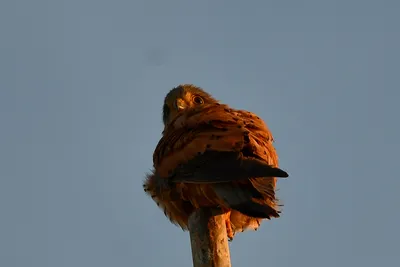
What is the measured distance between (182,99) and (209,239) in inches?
119

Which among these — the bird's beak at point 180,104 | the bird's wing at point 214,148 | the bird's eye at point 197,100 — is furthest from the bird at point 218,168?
the bird's eye at point 197,100

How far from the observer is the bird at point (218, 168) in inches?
203

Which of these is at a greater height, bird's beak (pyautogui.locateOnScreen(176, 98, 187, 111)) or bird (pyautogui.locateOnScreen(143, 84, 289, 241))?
bird's beak (pyautogui.locateOnScreen(176, 98, 187, 111))

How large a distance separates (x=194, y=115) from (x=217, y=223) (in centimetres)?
135

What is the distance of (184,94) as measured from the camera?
802 cm

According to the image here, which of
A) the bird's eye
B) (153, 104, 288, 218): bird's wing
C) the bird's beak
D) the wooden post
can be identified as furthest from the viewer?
the bird's eye

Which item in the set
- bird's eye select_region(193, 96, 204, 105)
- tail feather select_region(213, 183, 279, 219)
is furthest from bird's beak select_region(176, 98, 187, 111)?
tail feather select_region(213, 183, 279, 219)

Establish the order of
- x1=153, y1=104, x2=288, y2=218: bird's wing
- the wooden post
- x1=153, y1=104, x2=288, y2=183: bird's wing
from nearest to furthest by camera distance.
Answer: the wooden post < x1=153, y1=104, x2=288, y2=218: bird's wing < x1=153, y1=104, x2=288, y2=183: bird's wing

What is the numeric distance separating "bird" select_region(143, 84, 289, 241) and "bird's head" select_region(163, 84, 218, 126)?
47.8 inches

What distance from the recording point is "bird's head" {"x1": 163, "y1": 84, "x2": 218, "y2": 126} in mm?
7895

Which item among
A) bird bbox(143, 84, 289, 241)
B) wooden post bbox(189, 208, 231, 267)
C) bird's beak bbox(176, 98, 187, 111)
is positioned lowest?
wooden post bbox(189, 208, 231, 267)

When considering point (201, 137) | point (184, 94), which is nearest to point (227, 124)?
point (201, 137)

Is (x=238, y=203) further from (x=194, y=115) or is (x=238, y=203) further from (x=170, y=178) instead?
(x=194, y=115)

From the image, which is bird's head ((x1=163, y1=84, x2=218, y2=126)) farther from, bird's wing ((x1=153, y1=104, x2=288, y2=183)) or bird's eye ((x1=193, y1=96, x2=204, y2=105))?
bird's wing ((x1=153, y1=104, x2=288, y2=183))
